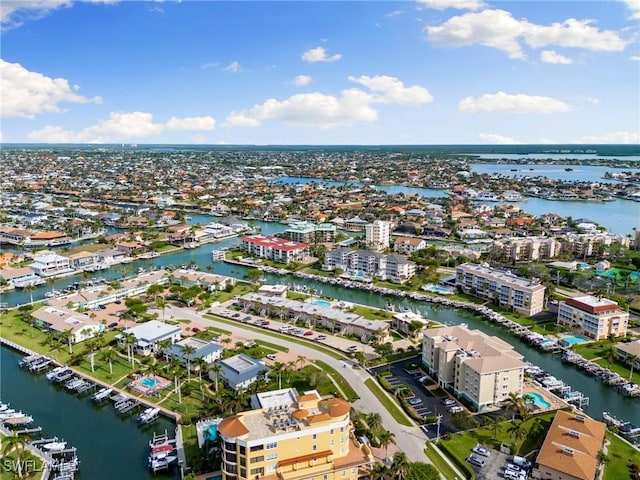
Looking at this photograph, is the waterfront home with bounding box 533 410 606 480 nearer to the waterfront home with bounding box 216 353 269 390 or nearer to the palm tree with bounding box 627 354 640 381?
the palm tree with bounding box 627 354 640 381

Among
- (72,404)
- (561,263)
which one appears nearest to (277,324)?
(72,404)

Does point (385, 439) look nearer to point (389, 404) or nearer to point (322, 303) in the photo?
point (389, 404)

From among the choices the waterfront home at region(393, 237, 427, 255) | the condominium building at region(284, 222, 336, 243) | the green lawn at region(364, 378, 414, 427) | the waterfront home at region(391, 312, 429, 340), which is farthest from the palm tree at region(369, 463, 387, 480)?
the condominium building at region(284, 222, 336, 243)

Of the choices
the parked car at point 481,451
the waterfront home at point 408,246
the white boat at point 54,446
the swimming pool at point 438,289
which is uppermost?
the waterfront home at point 408,246

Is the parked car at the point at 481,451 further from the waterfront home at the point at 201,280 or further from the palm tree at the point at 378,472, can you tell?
the waterfront home at the point at 201,280

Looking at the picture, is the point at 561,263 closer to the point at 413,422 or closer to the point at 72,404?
the point at 413,422

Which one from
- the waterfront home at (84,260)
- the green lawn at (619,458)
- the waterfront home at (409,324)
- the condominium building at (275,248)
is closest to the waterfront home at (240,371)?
the waterfront home at (409,324)
